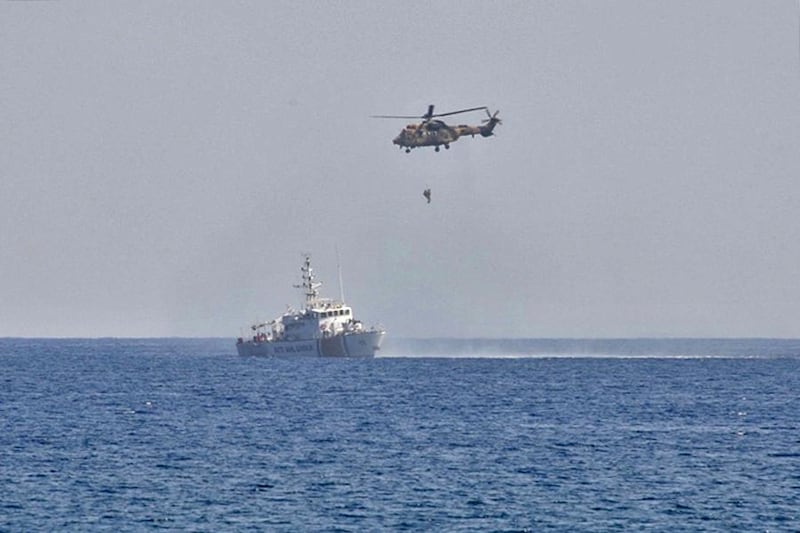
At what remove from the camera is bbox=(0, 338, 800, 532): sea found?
69250mm

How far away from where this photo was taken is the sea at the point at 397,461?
69250 millimetres

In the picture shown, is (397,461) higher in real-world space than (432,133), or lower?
lower

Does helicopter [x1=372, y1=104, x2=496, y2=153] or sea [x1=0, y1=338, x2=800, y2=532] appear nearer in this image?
sea [x1=0, y1=338, x2=800, y2=532]

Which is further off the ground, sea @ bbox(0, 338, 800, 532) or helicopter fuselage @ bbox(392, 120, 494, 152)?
helicopter fuselage @ bbox(392, 120, 494, 152)

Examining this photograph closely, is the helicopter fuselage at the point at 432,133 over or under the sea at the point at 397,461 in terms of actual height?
over

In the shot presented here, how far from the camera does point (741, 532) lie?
6606 cm

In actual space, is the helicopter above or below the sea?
above

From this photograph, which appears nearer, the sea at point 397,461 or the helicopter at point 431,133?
the sea at point 397,461

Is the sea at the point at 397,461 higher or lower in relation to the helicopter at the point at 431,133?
lower

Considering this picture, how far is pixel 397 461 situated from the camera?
88.8m

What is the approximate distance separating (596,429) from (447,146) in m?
34.9

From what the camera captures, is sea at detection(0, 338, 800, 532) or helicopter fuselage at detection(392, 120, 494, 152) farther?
helicopter fuselage at detection(392, 120, 494, 152)

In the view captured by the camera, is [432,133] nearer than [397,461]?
No

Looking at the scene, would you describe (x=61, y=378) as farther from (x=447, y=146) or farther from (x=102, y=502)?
(x=102, y=502)
